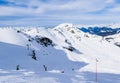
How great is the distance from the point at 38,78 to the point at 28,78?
703 mm

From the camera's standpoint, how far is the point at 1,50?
51.1 meters

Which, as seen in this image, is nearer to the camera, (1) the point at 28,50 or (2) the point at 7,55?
(2) the point at 7,55

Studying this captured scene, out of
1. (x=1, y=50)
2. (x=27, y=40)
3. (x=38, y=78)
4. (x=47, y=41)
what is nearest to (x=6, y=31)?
(x=27, y=40)

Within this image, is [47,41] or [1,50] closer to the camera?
[1,50]

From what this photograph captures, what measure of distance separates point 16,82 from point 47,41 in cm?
6673

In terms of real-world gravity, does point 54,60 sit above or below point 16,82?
below

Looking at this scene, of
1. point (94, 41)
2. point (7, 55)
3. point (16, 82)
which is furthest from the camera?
point (94, 41)

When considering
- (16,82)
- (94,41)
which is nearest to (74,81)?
(16,82)

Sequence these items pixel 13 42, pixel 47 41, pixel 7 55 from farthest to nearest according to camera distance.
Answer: pixel 47 41
pixel 13 42
pixel 7 55

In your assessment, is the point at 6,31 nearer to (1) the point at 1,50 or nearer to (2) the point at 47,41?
(2) the point at 47,41

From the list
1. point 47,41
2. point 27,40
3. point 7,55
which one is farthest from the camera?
point 47,41

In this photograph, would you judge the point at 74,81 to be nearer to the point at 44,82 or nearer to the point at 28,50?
the point at 44,82

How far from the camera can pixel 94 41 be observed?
411 feet

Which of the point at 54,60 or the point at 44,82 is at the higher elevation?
the point at 44,82
